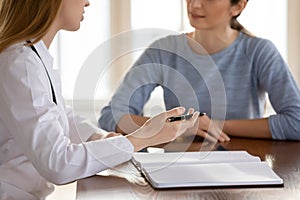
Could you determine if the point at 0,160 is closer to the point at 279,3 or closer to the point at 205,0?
the point at 205,0

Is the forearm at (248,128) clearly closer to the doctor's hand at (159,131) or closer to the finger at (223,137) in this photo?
the finger at (223,137)

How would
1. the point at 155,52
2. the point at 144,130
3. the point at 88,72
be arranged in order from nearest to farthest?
the point at 88,72 → the point at 144,130 → the point at 155,52

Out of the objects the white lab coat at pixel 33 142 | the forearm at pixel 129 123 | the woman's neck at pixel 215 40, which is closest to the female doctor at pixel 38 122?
the white lab coat at pixel 33 142

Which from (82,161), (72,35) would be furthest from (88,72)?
(72,35)

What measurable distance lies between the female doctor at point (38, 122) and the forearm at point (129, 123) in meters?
0.45

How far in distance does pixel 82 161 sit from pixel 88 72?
0.20 m

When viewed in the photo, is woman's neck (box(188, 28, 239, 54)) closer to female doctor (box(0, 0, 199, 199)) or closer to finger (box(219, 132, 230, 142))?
finger (box(219, 132, 230, 142))

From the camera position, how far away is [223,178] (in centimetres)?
145

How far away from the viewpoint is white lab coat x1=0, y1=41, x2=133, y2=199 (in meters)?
1.39

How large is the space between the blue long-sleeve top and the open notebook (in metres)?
0.54

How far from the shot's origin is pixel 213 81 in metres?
2.53

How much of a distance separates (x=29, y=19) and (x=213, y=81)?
115 centimetres

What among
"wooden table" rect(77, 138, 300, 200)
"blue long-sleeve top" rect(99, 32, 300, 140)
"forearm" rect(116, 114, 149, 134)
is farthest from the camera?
"blue long-sleeve top" rect(99, 32, 300, 140)

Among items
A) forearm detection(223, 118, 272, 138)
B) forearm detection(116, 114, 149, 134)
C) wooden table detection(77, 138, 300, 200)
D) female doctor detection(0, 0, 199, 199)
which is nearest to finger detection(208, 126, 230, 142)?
forearm detection(223, 118, 272, 138)
